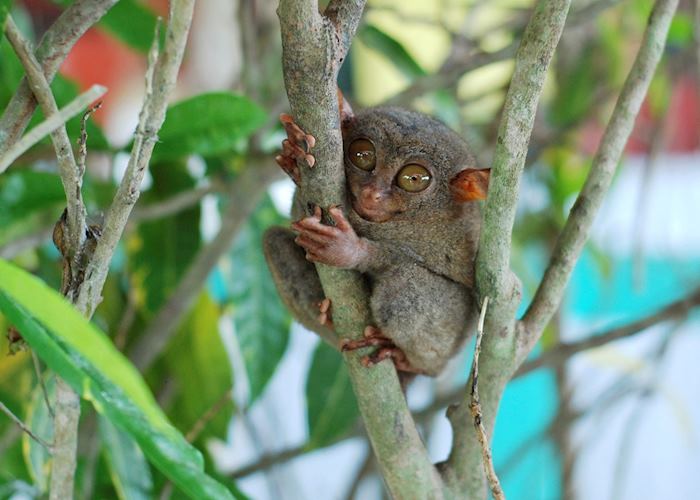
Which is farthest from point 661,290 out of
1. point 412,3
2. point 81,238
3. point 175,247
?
point 81,238

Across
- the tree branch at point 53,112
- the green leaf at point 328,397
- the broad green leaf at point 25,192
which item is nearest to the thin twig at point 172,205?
the broad green leaf at point 25,192

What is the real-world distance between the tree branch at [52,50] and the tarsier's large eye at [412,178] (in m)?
0.94

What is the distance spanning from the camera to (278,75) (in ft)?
12.5

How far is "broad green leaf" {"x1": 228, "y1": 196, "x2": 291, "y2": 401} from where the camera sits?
290 centimetres

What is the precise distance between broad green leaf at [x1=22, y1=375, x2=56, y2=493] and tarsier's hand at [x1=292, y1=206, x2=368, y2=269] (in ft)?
2.37

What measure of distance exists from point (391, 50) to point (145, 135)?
1721 millimetres

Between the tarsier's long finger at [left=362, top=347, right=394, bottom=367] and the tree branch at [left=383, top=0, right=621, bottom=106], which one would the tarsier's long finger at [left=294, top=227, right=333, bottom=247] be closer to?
the tarsier's long finger at [left=362, top=347, right=394, bottom=367]

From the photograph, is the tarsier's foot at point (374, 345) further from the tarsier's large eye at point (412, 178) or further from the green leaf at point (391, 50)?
the green leaf at point (391, 50)

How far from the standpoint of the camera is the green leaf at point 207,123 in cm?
245

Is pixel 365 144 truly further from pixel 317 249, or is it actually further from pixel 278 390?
pixel 278 390

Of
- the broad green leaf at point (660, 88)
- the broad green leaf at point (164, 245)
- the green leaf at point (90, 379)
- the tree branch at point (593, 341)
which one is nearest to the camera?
the green leaf at point (90, 379)

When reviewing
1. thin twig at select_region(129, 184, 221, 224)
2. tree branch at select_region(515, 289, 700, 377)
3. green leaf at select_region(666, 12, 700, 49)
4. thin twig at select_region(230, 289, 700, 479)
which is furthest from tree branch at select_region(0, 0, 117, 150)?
green leaf at select_region(666, 12, 700, 49)

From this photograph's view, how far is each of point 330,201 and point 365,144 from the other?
1.73 feet

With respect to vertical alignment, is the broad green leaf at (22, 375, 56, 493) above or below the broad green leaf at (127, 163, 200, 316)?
below
